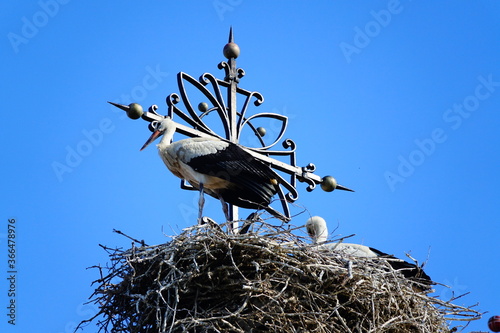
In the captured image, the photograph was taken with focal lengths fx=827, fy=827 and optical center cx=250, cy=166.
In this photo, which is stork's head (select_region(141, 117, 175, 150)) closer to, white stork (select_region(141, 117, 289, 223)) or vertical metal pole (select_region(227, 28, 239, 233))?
white stork (select_region(141, 117, 289, 223))

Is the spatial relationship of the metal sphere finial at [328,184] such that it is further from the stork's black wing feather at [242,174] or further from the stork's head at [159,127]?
the stork's head at [159,127]

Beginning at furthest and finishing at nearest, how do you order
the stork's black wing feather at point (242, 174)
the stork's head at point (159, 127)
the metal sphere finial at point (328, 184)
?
the metal sphere finial at point (328, 184) < the stork's black wing feather at point (242, 174) < the stork's head at point (159, 127)

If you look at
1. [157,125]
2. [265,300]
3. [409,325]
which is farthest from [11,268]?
[409,325]

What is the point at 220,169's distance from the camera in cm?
514

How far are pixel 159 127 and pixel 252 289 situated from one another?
1.60 metres

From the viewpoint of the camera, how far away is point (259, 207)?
504 cm

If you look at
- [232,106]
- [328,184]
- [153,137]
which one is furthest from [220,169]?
[328,184]

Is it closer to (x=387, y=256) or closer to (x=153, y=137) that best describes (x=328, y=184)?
(x=387, y=256)

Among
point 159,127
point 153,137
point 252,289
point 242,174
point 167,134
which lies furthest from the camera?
point 153,137

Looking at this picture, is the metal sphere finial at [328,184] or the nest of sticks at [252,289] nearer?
the nest of sticks at [252,289]

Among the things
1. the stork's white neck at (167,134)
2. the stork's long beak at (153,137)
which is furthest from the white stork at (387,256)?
the stork's long beak at (153,137)

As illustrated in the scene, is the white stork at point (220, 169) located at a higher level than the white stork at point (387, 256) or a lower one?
higher

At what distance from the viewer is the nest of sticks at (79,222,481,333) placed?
3.93m

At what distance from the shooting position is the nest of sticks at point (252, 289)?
393cm
